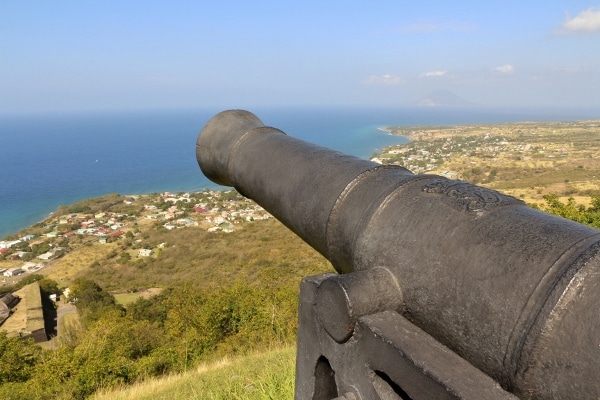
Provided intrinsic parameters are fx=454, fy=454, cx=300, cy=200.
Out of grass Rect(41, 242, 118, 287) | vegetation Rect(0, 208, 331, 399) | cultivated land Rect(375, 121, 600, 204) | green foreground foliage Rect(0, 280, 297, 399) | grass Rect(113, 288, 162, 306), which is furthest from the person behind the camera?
cultivated land Rect(375, 121, 600, 204)

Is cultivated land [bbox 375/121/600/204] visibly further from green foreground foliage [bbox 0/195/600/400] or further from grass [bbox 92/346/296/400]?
grass [bbox 92/346/296/400]

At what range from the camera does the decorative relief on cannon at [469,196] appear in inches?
65.6

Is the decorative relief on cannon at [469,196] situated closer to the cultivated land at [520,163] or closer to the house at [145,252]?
the cultivated land at [520,163]

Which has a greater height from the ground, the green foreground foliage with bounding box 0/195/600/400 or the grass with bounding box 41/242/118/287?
the green foreground foliage with bounding box 0/195/600/400

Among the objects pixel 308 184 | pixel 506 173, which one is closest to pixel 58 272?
Answer: pixel 308 184

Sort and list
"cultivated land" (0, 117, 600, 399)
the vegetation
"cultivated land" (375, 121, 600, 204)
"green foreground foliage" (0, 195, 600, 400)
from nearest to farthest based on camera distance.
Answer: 1. "green foreground foliage" (0, 195, 600, 400)
2. the vegetation
3. "cultivated land" (0, 117, 600, 399)
4. "cultivated land" (375, 121, 600, 204)

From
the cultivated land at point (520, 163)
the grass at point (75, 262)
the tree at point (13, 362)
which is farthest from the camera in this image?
the cultivated land at point (520, 163)

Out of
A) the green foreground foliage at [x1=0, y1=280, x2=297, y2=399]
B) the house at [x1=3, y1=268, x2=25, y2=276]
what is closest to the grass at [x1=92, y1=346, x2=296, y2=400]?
the green foreground foliage at [x1=0, y1=280, x2=297, y2=399]

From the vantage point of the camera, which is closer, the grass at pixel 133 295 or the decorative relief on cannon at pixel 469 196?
the decorative relief on cannon at pixel 469 196

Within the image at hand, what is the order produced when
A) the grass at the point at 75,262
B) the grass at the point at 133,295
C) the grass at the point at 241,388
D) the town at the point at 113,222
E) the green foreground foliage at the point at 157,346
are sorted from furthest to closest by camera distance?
1. the town at the point at 113,222
2. the grass at the point at 75,262
3. the grass at the point at 133,295
4. the green foreground foliage at the point at 157,346
5. the grass at the point at 241,388

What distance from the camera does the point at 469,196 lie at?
1737mm

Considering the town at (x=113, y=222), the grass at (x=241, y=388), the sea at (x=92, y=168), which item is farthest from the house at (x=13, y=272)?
the grass at (x=241, y=388)

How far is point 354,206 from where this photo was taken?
6.76 ft

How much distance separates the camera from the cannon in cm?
118
